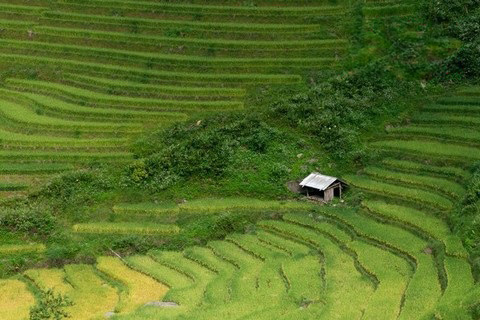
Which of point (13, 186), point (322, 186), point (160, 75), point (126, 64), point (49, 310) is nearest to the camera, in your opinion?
point (49, 310)

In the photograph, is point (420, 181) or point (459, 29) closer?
point (420, 181)

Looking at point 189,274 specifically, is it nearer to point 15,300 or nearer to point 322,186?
point 15,300

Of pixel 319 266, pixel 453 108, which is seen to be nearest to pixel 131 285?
pixel 319 266

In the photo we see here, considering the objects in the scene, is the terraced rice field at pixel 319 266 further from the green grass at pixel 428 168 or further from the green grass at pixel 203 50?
the green grass at pixel 203 50

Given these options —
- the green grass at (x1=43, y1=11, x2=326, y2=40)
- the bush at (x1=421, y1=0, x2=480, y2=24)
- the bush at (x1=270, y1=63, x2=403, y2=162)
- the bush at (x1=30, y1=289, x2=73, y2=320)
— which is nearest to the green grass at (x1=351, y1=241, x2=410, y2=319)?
the bush at (x1=270, y1=63, x2=403, y2=162)

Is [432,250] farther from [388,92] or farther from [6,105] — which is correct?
[6,105]

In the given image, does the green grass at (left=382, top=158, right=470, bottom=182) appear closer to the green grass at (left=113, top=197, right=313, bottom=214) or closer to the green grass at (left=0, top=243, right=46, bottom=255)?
the green grass at (left=113, top=197, right=313, bottom=214)

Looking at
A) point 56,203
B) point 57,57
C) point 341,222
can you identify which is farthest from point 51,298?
point 57,57
